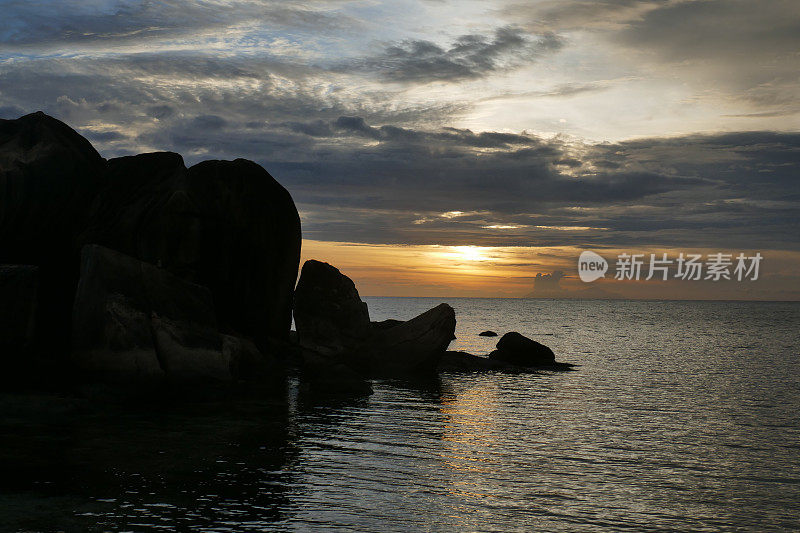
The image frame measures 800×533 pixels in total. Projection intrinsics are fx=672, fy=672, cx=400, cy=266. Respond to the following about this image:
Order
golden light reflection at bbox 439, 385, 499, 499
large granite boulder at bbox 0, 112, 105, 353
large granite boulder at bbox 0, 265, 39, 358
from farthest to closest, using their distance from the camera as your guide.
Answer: large granite boulder at bbox 0, 112, 105, 353
large granite boulder at bbox 0, 265, 39, 358
golden light reflection at bbox 439, 385, 499, 499

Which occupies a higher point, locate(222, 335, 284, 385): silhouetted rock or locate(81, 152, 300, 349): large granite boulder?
locate(81, 152, 300, 349): large granite boulder

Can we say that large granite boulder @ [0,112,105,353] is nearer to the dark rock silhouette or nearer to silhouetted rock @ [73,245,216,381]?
the dark rock silhouette

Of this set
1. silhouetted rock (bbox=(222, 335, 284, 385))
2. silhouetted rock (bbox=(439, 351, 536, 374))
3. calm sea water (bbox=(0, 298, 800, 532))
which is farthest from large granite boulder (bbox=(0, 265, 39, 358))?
silhouetted rock (bbox=(439, 351, 536, 374))

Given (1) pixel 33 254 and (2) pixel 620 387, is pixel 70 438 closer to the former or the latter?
(1) pixel 33 254

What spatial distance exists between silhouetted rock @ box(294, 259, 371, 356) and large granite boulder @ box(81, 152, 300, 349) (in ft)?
5.32

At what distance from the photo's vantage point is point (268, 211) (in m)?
35.4

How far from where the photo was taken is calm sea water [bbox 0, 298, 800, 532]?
12.5 m

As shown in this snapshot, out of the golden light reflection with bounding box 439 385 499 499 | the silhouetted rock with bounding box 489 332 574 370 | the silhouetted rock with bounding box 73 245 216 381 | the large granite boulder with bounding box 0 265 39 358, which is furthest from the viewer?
the silhouetted rock with bounding box 489 332 574 370

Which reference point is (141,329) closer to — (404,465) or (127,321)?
(127,321)

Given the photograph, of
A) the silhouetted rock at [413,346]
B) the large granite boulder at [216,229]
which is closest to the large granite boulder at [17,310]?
the large granite boulder at [216,229]

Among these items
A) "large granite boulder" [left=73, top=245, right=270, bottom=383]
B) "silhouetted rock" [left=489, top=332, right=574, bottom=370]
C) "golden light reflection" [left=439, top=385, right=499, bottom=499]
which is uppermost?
"large granite boulder" [left=73, top=245, right=270, bottom=383]

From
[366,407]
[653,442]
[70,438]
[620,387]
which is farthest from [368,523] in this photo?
[620,387]

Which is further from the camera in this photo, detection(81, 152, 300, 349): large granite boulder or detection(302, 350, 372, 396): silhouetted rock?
detection(81, 152, 300, 349): large granite boulder

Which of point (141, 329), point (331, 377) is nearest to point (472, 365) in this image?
point (331, 377)
